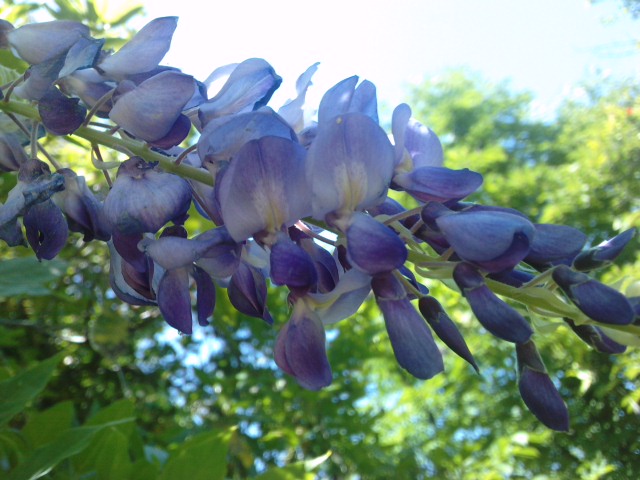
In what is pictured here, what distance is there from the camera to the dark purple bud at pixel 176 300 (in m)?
0.61

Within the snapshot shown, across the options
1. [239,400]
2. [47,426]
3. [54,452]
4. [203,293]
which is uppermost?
[203,293]

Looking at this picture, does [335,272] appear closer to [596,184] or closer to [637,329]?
[637,329]

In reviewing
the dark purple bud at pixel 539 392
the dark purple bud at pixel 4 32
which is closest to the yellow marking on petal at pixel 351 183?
the dark purple bud at pixel 539 392

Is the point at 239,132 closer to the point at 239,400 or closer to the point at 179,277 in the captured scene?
the point at 179,277

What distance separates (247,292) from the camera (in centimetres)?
65

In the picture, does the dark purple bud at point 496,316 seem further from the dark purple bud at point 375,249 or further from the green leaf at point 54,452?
the green leaf at point 54,452

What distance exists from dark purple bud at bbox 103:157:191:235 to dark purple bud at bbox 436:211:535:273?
236mm

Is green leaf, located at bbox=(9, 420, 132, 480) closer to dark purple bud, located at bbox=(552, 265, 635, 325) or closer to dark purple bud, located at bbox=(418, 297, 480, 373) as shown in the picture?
dark purple bud, located at bbox=(418, 297, 480, 373)

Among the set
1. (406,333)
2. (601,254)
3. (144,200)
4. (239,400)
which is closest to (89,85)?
(144,200)

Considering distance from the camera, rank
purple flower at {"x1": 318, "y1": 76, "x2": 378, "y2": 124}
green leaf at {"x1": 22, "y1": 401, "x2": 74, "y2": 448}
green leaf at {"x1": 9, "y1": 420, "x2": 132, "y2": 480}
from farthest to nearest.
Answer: green leaf at {"x1": 22, "y1": 401, "x2": 74, "y2": 448} → green leaf at {"x1": 9, "y1": 420, "x2": 132, "y2": 480} → purple flower at {"x1": 318, "y1": 76, "x2": 378, "y2": 124}

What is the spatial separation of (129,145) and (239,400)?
5.02 feet

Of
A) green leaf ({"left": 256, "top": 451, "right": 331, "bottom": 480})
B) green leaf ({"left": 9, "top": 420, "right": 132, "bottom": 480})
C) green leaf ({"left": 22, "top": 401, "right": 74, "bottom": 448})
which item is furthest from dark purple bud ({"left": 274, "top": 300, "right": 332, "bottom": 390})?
green leaf ({"left": 22, "top": 401, "right": 74, "bottom": 448})

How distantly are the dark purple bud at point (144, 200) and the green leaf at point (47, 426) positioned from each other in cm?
76

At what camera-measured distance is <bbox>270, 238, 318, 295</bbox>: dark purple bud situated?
567 mm
